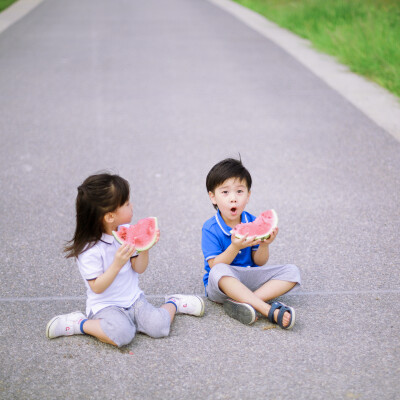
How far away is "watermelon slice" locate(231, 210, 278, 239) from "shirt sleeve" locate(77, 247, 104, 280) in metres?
0.78

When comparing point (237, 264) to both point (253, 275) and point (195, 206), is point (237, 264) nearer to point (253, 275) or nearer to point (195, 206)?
point (253, 275)

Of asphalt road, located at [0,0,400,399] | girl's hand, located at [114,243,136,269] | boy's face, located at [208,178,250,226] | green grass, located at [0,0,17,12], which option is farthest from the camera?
green grass, located at [0,0,17,12]

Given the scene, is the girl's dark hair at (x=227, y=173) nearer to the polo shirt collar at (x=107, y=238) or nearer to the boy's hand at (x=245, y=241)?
the boy's hand at (x=245, y=241)

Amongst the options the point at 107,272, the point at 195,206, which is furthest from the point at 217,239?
the point at 195,206

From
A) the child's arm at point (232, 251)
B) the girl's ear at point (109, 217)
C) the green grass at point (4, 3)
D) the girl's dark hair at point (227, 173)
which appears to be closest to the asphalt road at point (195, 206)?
the child's arm at point (232, 251)

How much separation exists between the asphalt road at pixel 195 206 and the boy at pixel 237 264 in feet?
0.37

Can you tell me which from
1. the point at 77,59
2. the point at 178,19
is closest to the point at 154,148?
the point at 77,59

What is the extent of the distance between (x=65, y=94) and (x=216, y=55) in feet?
12.9

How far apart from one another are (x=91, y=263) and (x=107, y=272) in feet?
0.38

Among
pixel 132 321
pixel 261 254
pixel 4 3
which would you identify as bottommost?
pixel 4 3

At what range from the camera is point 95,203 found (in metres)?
3.26

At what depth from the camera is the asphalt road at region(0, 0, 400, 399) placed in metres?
3.00

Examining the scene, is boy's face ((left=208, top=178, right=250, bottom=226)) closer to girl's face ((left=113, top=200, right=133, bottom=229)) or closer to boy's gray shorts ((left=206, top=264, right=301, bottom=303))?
boy's gray shorts ((left=206, top=264, right=301, bottom=303))

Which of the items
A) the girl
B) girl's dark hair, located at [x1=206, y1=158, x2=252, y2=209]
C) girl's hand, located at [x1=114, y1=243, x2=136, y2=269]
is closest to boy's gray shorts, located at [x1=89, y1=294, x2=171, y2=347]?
the girl
